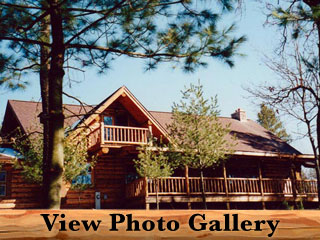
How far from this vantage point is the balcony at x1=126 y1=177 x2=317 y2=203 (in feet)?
57.7

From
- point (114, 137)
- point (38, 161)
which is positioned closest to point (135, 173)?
point (114, 137)

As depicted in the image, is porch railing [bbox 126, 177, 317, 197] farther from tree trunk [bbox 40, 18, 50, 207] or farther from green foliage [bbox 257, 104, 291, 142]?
green foliage [bbox 257, 104, 291, 142]

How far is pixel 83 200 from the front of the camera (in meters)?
18.3

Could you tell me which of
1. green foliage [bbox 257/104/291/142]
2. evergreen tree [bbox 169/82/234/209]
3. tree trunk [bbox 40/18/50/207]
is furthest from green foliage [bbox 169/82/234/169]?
green foliage [bbox 257/104/291/142]

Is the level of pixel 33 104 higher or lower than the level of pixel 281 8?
higher

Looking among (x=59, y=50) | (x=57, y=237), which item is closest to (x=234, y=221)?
(x=57, y=237)

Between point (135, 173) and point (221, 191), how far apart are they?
459 cm

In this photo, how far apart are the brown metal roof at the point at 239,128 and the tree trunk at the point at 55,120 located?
496 inches

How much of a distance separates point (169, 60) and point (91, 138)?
12215 millimetres

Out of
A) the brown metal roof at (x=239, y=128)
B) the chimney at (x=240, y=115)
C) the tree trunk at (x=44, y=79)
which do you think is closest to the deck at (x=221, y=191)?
the brown metal roof at (x=239, y=128)

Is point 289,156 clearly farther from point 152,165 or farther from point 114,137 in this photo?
point 114,137

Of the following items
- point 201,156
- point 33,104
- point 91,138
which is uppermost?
point 33,104

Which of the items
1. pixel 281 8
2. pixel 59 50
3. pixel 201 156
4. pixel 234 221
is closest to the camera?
pixel 234 221

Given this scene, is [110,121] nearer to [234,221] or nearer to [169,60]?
[169,60]
